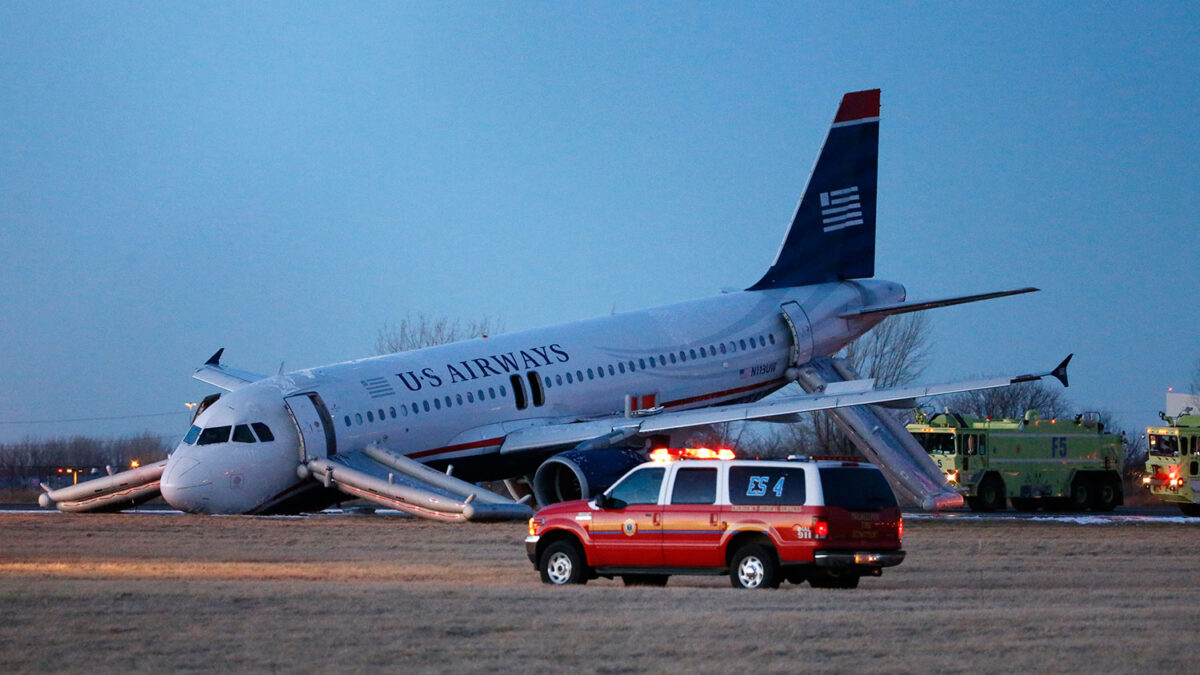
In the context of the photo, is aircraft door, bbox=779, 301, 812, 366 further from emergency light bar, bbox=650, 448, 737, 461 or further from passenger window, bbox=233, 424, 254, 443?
emergency light bar, bbox=650, 448, 737, 461

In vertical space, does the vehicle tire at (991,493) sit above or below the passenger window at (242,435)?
below

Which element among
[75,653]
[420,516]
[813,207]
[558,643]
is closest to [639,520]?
[558,643]

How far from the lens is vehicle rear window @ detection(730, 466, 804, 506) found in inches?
772

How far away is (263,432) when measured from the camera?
3350 centimetres

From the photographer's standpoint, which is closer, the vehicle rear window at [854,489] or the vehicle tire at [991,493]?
the vehicle rear window at [854,489]

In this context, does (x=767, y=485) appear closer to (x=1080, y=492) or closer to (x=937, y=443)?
(x=937, y=443)

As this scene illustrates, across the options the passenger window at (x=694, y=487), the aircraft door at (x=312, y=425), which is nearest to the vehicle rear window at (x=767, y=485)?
the passenger window at (x=694, y=487)

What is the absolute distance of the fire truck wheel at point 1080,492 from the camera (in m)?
46.5

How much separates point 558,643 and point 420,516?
1940 cm

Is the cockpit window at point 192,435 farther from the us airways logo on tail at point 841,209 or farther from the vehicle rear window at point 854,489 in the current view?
the us airways logo on tail at point 841,209

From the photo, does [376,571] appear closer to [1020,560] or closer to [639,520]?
[639,520]

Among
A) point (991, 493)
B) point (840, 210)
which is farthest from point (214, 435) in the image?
point (991, 493)

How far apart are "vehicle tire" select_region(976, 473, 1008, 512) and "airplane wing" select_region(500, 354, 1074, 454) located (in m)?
11.3

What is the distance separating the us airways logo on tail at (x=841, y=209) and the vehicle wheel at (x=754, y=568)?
27.6 meters
